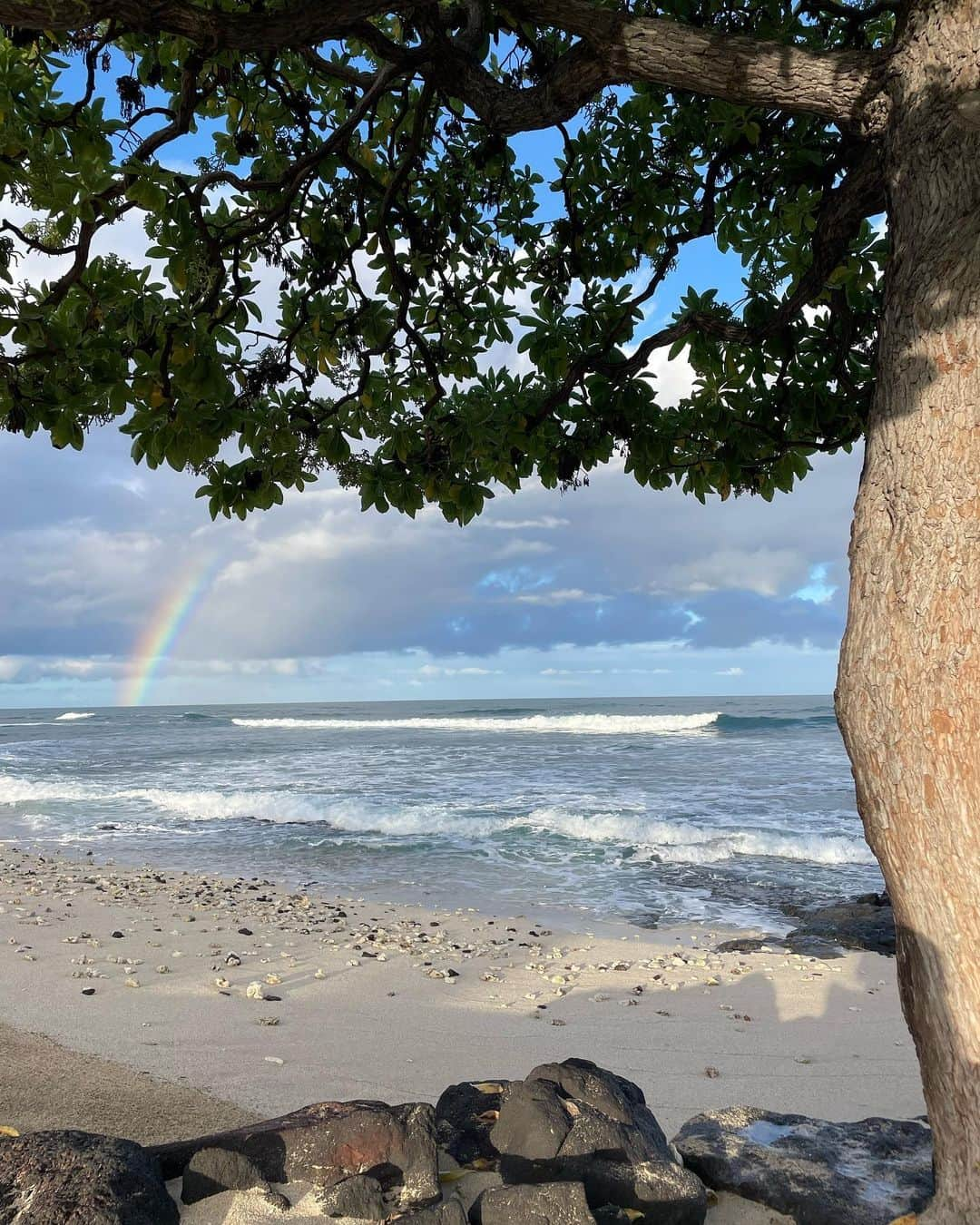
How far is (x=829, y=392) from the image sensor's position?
225 inches

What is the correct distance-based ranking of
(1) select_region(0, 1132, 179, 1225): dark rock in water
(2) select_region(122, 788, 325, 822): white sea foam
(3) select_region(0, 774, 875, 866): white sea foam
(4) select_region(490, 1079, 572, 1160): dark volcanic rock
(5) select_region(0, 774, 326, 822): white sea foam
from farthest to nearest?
(5) select_region(0, 774, 326, 822): white sea foam
(2) select_region(122, 788, 325, 822): white sea foam
(3) select_region(0, 774, 875, 866): white sea foam
(4) select_region(490, 1079, 572, 1160): dark volcanic rock
(1) select_region(0, 1132, 179, 1225): dark rock in water

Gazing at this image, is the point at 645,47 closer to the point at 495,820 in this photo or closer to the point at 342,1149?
the point at 342,1149

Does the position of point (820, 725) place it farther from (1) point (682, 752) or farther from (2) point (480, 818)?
(2) point (480, 818)

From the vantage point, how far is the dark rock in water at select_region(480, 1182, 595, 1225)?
9.34 ft

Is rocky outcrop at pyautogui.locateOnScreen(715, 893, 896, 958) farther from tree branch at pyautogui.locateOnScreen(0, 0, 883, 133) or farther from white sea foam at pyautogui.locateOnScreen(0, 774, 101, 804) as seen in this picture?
white sea foam at pyautogui.locateOnScreen(0, 774, 101, 804)

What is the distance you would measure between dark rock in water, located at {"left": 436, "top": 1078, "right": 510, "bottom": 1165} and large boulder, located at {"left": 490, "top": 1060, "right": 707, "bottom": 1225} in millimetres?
83

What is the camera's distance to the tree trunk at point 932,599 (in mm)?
2979

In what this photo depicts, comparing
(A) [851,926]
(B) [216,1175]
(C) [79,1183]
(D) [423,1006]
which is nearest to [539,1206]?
(B) [216,1175]

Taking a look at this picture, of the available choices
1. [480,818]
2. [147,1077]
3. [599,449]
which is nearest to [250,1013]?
[147,1077]

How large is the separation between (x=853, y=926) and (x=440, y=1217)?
921cm

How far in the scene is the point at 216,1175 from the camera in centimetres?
317

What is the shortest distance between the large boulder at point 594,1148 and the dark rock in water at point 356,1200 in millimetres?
476

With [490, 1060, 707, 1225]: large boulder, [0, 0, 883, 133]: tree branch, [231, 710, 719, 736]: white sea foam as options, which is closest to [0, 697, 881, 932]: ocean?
[490, 1060, 707, 1225]: large boulder

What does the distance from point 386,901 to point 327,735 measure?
138 feet
